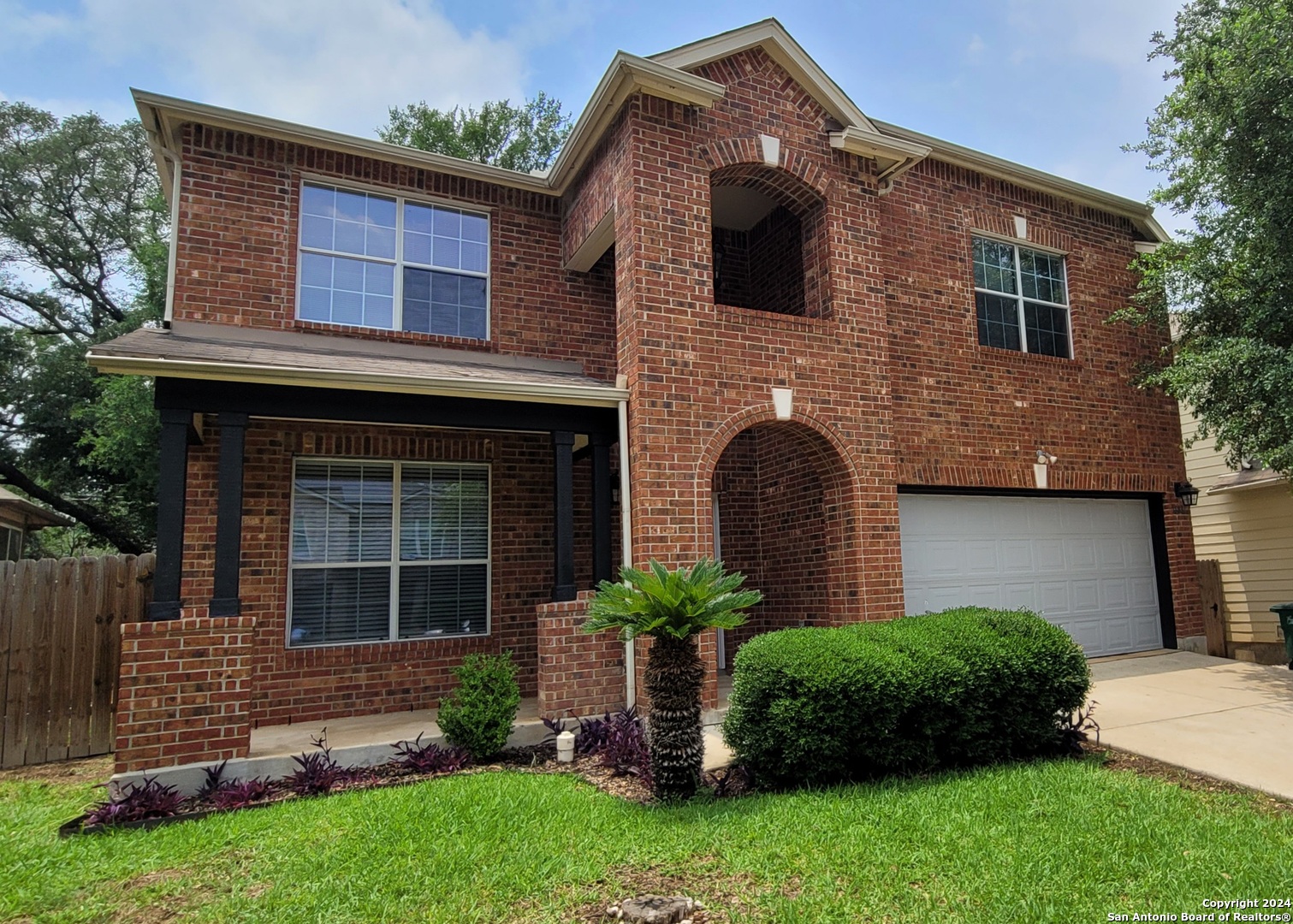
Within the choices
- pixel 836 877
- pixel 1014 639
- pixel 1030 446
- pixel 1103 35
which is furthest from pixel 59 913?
pixel 1103 35

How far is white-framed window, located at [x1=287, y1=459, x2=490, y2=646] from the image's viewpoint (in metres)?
7.87

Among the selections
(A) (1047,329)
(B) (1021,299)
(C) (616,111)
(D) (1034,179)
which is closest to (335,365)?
(C) (616,111)

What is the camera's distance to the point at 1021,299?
1062cm

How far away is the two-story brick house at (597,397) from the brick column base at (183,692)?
20mm

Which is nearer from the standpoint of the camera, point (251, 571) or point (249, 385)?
point (249, 385)

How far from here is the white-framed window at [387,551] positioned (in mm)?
7871

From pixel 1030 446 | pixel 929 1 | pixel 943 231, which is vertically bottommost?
pixel 1030 446

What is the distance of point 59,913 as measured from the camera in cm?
373

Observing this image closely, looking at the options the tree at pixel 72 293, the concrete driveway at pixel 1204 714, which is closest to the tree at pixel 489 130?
the tree at pixel 72 293

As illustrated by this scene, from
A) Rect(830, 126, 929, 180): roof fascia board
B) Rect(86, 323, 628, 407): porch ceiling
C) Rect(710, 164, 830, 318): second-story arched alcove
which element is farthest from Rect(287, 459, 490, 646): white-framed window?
Rect(830, 126, 929, 180): roof fascia board

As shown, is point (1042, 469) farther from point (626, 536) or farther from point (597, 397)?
point (597, 397)

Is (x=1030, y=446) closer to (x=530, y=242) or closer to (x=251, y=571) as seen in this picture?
(x=530, y=242)

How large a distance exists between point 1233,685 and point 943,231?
21.3 ft

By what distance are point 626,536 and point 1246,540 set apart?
383 inches
